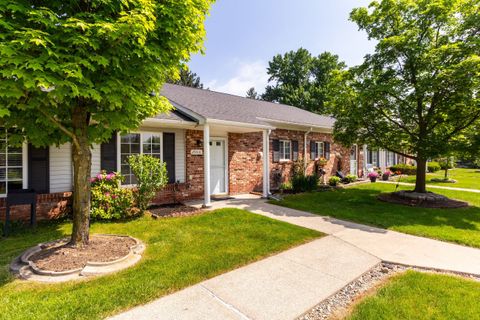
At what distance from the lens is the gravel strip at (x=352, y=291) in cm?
298

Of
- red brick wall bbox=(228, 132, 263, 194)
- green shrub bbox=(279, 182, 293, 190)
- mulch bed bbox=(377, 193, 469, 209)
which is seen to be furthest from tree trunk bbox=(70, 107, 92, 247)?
mulch bed bbox=(377, 193, 469, 209)

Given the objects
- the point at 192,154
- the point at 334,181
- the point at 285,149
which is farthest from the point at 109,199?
the point at 334,181

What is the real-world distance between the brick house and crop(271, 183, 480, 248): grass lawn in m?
2.17

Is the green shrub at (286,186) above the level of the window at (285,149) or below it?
below

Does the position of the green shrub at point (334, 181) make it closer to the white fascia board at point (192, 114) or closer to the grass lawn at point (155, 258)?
the grass lawn at point (155, 258)

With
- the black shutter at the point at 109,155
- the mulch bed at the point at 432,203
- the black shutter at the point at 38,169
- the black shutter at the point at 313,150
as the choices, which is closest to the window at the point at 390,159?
the black shutter at the point at 313,150

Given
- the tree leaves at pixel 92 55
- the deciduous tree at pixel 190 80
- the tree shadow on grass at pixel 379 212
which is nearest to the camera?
the tree leaves at pixel 92 55

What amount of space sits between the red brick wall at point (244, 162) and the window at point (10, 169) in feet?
22.1

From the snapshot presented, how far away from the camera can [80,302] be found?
3.03m

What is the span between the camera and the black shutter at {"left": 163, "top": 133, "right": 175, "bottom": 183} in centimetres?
862

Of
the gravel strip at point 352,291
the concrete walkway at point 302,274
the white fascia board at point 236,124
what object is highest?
the white fascia board at point 236,124

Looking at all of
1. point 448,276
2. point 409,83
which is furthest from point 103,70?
point 409,83

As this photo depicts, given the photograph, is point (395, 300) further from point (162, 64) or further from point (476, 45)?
point (476, 45)

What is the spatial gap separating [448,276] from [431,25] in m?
9.85
